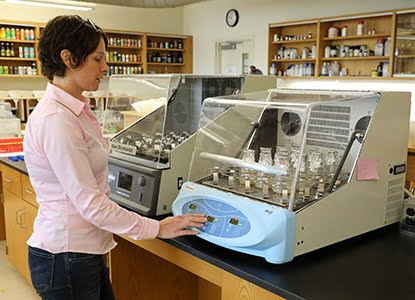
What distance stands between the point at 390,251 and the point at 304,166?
40cm

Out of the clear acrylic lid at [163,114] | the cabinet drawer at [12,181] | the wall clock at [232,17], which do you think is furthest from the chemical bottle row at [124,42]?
the clear acrylic lid at [163,114]

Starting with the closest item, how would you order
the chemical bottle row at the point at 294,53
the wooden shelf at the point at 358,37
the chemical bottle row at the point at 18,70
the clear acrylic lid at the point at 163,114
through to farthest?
the clear acrylic lid at the point at 163,114, the wooden shelf at the point at 358,37, the chemical bottle row at the point at 294,53, the chemical bottle row at the point at 18,70

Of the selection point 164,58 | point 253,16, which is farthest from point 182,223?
point 164,58

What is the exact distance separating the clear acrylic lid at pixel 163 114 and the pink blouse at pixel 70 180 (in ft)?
1.68

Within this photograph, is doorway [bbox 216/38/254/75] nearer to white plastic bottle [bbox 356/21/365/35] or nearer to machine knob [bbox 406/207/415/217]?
white plastic bottle [bbox 356/21/365/35]

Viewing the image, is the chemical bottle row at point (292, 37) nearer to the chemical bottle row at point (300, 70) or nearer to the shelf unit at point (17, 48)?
the chemical bottle row at point (300, 70)

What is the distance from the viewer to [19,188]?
9.55 feet

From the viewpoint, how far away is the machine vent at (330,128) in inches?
64.5

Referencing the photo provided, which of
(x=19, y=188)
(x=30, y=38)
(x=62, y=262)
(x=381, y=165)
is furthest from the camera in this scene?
(x=30, y=38)

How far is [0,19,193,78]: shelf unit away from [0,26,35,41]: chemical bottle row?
0.06ft

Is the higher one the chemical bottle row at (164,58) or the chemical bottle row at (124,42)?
the chemical bottle row at (124,42)

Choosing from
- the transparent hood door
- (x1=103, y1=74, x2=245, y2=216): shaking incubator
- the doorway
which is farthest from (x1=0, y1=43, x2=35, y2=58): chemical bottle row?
(x1=103, y1=74, x2=245, y2=216): shaking incubator

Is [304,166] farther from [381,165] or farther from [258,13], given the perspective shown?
[258,13]

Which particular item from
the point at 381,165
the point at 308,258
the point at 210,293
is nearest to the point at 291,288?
the point at 308,258
